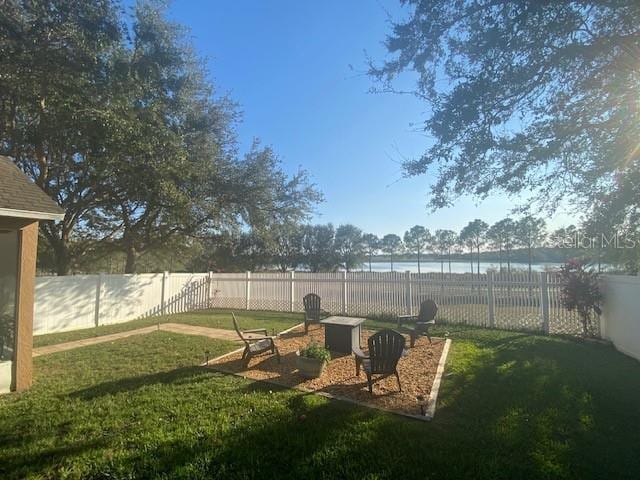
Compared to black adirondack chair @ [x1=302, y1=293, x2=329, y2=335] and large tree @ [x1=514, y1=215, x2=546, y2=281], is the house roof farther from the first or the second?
large tree @ [x1=514, y1=215, x2=546, y2=281]

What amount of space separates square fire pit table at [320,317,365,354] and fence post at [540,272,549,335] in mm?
5187

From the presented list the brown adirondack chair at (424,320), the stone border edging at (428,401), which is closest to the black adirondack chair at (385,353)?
the stone border edging at (428,401)

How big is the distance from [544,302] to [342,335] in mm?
5639

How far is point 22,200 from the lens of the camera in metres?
5.46

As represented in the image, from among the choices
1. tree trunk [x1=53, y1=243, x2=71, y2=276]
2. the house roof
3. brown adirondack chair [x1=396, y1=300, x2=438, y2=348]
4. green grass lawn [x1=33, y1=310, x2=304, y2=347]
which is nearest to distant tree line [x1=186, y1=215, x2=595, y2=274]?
green grass lawn [x1=33, y1=310, x2=304, y2=347]

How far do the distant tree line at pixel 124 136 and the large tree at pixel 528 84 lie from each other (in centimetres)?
769

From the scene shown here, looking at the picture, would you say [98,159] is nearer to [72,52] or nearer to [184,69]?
[72,52]

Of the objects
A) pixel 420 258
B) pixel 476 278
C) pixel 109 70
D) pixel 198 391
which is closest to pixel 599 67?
pixel 476 278

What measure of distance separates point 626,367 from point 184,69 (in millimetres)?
14416

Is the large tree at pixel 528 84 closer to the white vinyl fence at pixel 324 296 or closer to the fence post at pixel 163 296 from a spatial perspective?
the white vinyl fence at pixel 324 296

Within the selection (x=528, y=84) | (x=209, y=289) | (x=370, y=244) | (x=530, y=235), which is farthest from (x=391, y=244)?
(x=528, y=84)

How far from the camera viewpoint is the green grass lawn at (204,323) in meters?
9.26

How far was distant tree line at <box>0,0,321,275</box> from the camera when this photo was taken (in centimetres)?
872

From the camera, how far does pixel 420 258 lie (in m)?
72.4
